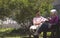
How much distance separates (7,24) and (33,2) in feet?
20.5

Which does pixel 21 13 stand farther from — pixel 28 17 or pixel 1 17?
pixel 1 17

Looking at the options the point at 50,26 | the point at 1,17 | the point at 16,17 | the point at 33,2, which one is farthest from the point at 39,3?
the point at 50,26

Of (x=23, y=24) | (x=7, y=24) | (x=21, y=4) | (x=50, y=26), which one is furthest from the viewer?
(x=7, y=24)

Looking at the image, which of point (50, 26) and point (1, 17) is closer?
point (50, 26)

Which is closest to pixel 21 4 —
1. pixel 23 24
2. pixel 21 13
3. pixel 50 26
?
pixel 21 13

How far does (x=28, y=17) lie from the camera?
1278cm

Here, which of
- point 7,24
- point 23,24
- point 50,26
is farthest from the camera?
point 7,24

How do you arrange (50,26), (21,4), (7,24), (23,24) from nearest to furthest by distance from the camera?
(50,26) < (21,4) < (23,24) < (7,24)

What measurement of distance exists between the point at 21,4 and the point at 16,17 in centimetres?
85

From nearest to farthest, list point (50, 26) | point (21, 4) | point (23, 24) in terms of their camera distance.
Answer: point (50, 26), point (21, 4), point (23, 24)

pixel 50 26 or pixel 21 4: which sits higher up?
pixel 21 4

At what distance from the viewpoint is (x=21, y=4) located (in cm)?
1245

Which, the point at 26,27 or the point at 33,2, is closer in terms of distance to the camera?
the point at 33,2

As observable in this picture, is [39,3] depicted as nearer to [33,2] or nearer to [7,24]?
[33,2]
